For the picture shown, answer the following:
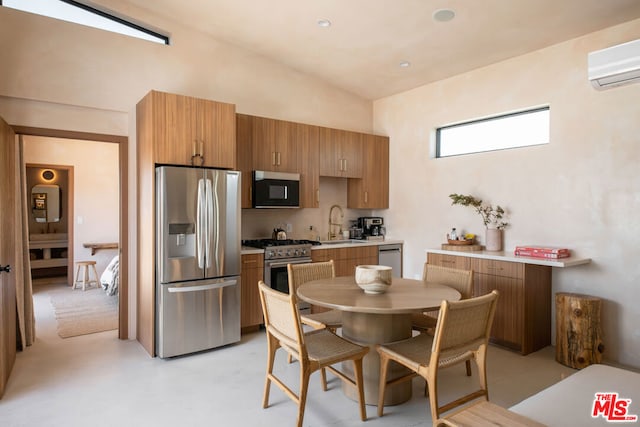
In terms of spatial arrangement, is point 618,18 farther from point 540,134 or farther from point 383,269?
point 383,269

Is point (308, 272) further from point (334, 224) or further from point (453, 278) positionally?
point (334, 224)

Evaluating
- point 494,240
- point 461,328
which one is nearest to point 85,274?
point 494,240

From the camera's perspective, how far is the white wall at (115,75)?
3.50m

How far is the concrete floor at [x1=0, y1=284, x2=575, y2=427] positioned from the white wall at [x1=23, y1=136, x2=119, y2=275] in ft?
11.3

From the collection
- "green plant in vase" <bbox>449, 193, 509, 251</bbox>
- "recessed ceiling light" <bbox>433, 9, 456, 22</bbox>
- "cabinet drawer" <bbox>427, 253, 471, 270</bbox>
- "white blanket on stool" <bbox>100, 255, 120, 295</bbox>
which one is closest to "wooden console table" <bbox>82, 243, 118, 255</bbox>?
"white blanket on stool" <bbox>100, 255, 120, 295</bbox>

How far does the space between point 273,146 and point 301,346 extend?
2.84 meters

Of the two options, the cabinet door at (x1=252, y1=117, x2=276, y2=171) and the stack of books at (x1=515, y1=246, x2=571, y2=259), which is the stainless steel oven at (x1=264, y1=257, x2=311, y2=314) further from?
the stack of books at (x1=515, y1=246, x2=571, y2=259)

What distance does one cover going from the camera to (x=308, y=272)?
3.44 m

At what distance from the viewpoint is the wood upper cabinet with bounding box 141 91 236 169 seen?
139 inches

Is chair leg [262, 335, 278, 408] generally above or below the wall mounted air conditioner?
below

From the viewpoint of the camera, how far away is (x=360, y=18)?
365cm

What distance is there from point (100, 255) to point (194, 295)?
14.7 feet

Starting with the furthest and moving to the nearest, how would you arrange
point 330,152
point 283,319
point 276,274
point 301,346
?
point 330,152 → point 276,274 → point 283,319 → point 301,346

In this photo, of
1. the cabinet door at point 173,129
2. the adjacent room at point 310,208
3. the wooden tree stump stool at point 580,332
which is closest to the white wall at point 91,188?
the adjacent room at point 310,208
